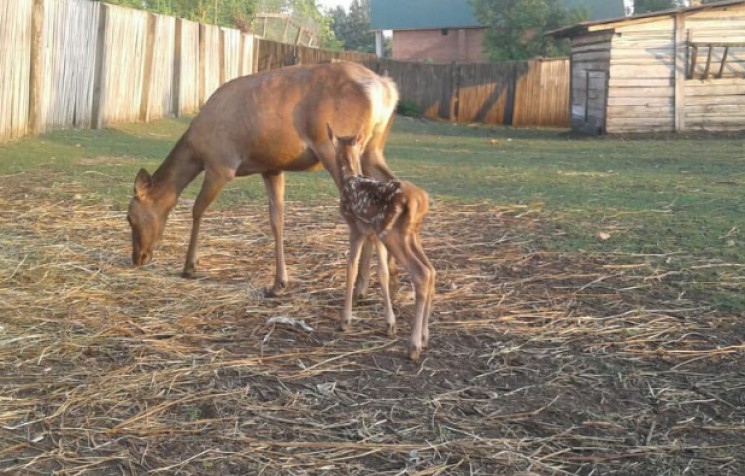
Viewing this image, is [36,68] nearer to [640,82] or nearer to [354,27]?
[640,82]

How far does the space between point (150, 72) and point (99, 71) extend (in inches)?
105

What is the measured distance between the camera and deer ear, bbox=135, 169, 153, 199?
7195mm

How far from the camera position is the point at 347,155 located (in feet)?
18.6

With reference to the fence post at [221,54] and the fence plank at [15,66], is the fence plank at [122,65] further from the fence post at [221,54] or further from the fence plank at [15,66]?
the fence post at [221,54]

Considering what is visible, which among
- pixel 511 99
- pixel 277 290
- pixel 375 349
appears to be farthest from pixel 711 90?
pixel 375 349

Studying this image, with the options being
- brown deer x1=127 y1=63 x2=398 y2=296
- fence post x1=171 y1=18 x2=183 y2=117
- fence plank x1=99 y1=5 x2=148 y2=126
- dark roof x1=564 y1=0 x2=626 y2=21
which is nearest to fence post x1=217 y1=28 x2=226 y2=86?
fence post x1=171 y1=18 x2=183 y2=117

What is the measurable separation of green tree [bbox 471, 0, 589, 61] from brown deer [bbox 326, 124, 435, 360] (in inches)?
1408

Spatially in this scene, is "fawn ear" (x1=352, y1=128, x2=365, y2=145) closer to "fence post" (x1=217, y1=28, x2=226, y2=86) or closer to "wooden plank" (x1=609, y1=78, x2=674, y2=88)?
"wooden plank" (x1=609, y1=78, x2=674, y2=88)

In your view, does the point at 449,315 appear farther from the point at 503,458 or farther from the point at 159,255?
the point at 159,255

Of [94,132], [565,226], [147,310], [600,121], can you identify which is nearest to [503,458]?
[147,310]

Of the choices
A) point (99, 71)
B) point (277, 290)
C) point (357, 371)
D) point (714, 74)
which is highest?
point (714, 74)

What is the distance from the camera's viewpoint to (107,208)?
9.21 metres

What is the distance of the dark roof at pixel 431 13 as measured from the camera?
163ft

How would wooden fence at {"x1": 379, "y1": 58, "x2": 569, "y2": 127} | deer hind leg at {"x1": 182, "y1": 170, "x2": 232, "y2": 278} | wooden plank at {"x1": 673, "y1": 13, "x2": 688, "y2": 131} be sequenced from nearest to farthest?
deer hind leg at {"x1": 182, "y1": 170, "x2": 232, "y2": 278} < wooden plank at {"x1": 673, "y1": 13, "x2": 688, "y2": 131} < wooden fence at {"x1": 379, "y1": 58, "x2": 569, "y2": 127}
